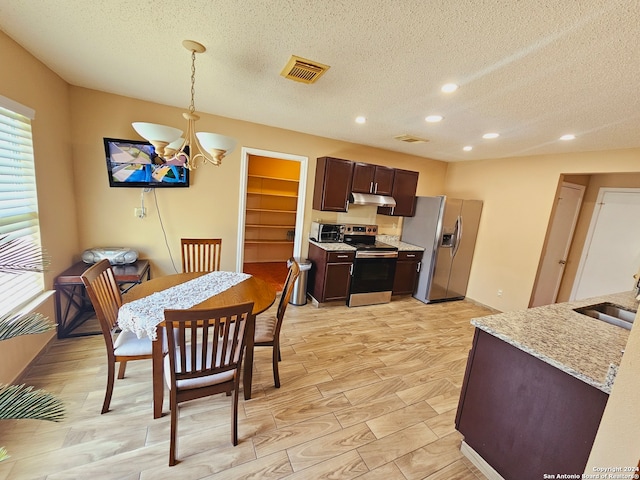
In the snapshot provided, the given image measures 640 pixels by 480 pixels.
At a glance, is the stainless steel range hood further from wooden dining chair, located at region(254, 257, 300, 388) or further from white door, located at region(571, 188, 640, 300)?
white door, located at region(571, 188, 640, 300)

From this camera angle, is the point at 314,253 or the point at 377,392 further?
the point at 314,253

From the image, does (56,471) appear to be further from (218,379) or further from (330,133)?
(330,133)

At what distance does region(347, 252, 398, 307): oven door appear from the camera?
385cm

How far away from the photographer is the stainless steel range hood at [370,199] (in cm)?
388

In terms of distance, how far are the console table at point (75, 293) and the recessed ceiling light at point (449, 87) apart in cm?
324

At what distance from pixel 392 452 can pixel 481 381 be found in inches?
28.7

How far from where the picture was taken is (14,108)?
1.81m

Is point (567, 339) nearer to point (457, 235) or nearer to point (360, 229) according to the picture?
point (457, 235)

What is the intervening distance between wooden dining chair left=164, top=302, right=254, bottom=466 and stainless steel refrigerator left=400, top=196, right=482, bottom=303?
11.2 feet

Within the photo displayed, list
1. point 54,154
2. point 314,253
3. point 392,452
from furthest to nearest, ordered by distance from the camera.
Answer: point 314,253, point 54,154, point 392,452

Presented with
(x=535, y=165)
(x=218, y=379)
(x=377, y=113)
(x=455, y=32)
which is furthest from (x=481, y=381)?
(x=535, y=165)

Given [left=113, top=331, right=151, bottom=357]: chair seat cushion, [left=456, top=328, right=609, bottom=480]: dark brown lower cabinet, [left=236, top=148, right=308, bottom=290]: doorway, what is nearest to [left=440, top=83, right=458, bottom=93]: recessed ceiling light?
[left=456, top=328, right=609, bottom=480]: dark brown lower cabinet

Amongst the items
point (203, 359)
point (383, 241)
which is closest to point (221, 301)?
point (203, 359)

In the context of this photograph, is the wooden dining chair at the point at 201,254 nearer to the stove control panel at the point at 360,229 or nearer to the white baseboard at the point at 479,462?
the stove control panel at the point at 360,229
